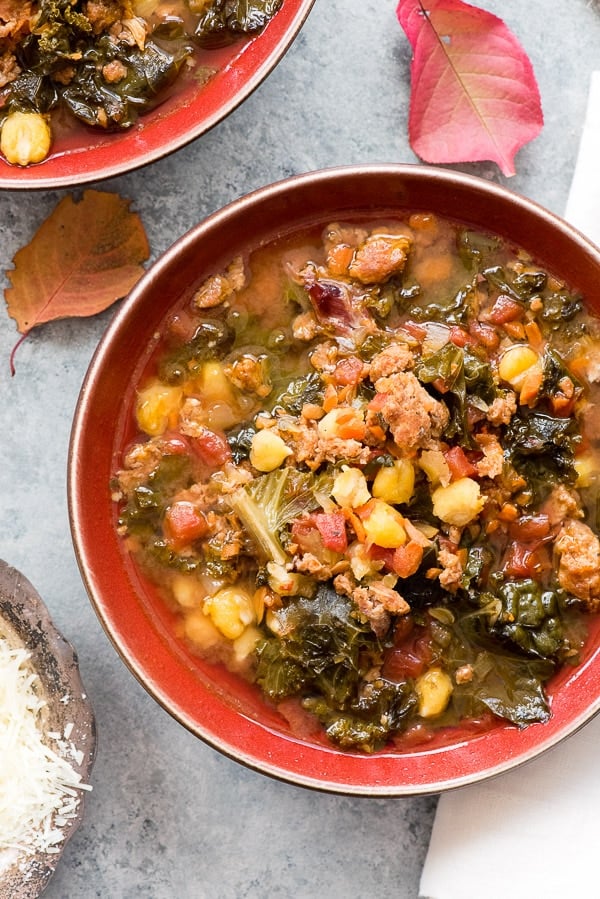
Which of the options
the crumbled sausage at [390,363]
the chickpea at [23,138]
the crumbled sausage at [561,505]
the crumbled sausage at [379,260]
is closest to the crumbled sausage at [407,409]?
the crumbled sausage at [390,363]

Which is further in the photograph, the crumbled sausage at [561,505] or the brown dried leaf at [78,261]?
the brown dried leaf at [78,261]

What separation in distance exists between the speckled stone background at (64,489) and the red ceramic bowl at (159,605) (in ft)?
1.58

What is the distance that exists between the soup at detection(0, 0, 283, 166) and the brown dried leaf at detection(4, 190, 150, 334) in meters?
0.34

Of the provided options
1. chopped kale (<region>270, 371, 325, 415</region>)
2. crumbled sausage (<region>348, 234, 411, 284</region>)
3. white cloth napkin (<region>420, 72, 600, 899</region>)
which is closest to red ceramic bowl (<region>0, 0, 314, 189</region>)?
crumbled sausage (<region>348, 234, 411, 284</region>)

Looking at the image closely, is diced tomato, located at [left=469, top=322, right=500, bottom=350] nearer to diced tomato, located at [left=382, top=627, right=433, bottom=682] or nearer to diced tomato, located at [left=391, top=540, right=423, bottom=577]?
diced tomato, located at [left=391, top=540, right=423, bottom=577]

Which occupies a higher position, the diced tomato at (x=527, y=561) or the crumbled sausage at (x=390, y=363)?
the crumbled sausage at (x=390, y=363)

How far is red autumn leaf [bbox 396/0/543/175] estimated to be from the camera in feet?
13.0

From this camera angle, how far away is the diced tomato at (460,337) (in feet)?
11.9

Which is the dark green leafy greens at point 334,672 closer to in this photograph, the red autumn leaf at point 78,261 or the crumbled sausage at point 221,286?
the crumbled sausage at point 221,286

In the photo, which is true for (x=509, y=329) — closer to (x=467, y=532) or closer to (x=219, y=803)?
(x=467, y=532)

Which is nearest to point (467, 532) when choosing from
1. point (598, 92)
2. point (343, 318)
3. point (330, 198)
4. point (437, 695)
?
point (437, 695)

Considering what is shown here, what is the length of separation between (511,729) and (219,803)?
4.55ft

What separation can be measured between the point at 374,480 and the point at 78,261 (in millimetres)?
1697

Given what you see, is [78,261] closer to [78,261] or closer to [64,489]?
[78,261]
